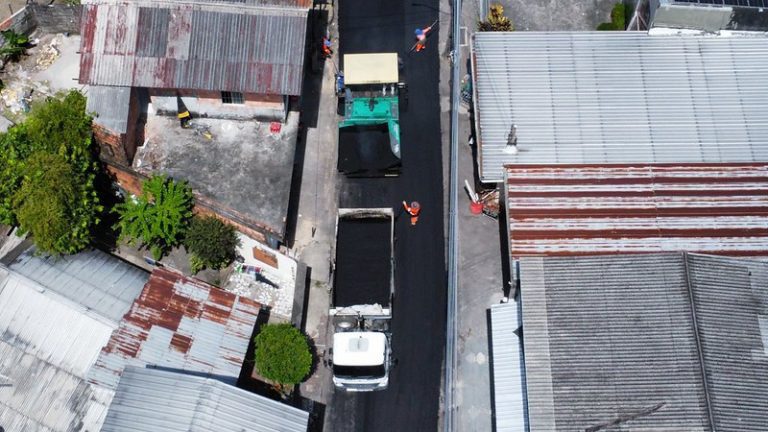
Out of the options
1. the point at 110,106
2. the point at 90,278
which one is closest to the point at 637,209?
the point at 90,278

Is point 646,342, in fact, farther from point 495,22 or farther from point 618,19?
point 618,19

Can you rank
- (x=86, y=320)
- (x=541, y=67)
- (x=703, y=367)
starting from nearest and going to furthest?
(x=703, y=367)
(x=86, y=320)
(x=541, y=67)

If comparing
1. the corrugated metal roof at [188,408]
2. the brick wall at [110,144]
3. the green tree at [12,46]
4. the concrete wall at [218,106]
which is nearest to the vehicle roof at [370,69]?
the concrete wall at [218,106]

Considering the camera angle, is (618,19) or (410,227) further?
(618,19)

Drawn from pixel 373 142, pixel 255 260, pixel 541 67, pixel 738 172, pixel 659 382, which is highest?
pixel 541 67

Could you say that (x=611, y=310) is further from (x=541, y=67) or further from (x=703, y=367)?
(x=541, y=67)

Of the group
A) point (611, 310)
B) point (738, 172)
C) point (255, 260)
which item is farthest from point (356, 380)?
point (738, 172)
